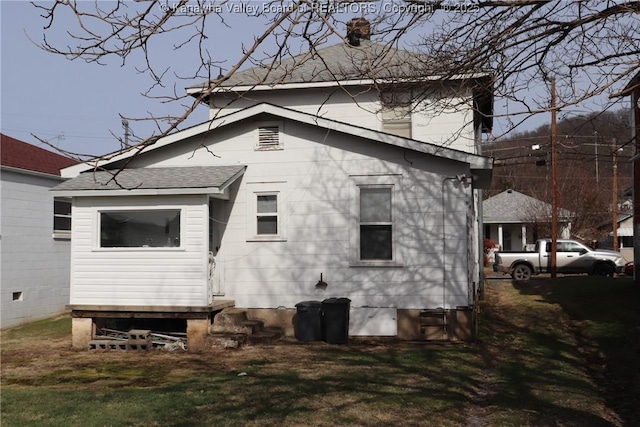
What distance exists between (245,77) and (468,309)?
9308mm

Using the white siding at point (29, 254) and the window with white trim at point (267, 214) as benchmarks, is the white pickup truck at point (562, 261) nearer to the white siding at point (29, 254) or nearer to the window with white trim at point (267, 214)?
the window with white trim at point (267, 214)

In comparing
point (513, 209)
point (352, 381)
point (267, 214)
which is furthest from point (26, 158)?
point (513, 209)

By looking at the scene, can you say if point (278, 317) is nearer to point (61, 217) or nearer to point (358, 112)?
point (358, 112)

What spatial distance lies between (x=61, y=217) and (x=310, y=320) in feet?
35.3

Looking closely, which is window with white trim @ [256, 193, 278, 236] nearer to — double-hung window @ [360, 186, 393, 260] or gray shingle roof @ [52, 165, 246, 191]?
gray shingle roof @ [52, 165, 246, 191]

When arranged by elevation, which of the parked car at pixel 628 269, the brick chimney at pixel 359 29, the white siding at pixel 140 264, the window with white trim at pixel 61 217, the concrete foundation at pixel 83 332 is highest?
the brick chimney at pixel 359 29

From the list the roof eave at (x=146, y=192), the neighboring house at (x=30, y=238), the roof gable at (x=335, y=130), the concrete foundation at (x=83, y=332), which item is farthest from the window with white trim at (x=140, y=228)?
the neighboring house at (x=30, y=238)

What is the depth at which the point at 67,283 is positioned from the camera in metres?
21.7

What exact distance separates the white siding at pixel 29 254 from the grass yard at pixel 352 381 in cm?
303

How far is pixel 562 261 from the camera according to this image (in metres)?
32.3

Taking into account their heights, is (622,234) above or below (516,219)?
below

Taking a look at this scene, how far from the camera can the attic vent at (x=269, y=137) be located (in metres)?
15.6

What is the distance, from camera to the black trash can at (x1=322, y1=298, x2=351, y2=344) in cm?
1440

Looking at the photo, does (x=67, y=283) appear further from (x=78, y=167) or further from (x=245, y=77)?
(x=245, y=77)
